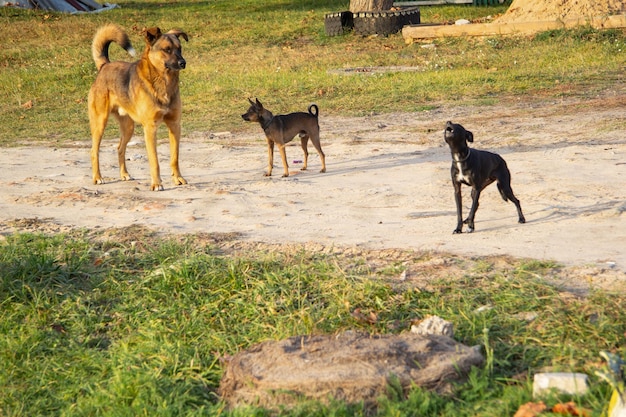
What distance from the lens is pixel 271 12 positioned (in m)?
24.2

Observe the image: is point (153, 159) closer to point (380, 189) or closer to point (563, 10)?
point (380, 189)

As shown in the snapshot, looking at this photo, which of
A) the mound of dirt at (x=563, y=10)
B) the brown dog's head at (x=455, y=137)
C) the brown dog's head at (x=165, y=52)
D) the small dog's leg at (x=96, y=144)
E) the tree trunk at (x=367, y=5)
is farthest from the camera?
the tree trunk at (x=367, y=5)

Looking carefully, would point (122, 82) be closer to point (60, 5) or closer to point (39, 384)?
point (39, 384)

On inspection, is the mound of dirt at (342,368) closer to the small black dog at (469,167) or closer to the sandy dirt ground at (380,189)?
the sandy dirt ground at (380,189)

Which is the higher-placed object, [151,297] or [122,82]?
[122,82]

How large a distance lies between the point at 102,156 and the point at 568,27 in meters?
9.25

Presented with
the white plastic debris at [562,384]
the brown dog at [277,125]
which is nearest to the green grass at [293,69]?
the brown dog at [277,125]

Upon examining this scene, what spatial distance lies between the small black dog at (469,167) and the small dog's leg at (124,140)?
404 cm

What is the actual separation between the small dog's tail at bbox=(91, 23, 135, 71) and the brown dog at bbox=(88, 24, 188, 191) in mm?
14

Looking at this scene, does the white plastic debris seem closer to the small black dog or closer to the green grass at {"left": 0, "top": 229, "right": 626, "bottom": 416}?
the green grass at {"left": 0, "top": 229, "right": 626, "bottom": 416}

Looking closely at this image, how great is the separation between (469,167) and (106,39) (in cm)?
470

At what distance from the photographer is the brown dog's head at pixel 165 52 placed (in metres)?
Answer: 8.79

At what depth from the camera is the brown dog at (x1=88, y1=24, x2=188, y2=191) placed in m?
8.84

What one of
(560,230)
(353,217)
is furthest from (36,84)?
(560,230)
